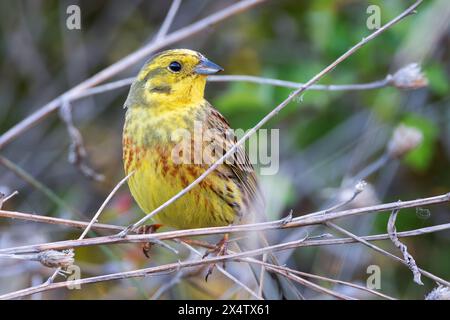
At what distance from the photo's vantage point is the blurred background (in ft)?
10.8

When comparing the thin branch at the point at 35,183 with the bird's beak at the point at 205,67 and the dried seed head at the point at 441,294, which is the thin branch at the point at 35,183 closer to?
the bird's beak at the point at 205,67

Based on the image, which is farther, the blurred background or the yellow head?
the blurred background

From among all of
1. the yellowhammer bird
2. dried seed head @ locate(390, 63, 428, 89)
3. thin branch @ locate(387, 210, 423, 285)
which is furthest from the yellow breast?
thin branch @ locate(387, 210, 423, 285)

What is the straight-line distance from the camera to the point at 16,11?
421cm

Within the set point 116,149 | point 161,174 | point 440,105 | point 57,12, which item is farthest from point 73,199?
point 440,105

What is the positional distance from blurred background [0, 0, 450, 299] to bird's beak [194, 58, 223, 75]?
1.92ft

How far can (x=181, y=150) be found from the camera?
7.98 ft

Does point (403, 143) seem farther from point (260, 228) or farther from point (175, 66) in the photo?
point (260, 228)

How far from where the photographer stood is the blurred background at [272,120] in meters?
3.29

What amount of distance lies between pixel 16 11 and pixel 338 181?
6.61 ft

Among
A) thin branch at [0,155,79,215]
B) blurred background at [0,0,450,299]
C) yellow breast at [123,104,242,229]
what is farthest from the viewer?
blurred background at [0,0,450,299]

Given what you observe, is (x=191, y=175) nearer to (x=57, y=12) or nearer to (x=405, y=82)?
(x=405, y=82)

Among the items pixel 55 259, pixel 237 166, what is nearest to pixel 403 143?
pixel 237 166

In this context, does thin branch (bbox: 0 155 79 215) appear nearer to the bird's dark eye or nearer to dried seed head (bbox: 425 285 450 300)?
the bird's dark eye
